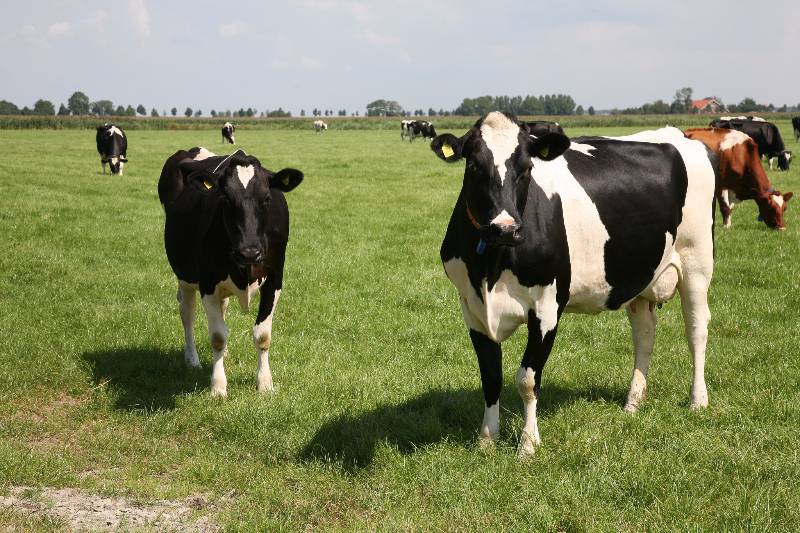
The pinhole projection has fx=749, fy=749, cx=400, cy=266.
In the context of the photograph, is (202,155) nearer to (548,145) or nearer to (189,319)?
(189,319)

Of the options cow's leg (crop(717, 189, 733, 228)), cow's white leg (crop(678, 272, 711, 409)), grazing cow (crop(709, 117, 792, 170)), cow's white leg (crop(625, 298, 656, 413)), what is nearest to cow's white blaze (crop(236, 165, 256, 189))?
cow's white leg (crop(625, 298, 656, 413))

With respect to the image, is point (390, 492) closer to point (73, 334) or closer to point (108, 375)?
point (108, 375)

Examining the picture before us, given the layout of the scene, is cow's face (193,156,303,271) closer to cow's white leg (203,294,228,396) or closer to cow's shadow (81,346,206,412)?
cow's white leg (203,294,228,396)

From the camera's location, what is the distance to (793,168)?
2830 cm

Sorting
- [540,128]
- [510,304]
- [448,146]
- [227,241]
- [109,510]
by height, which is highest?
[540,128]

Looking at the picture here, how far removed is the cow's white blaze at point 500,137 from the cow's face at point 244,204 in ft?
7.21

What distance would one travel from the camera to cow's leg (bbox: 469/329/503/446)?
5547 millimetres

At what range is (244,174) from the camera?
6352 millimetres

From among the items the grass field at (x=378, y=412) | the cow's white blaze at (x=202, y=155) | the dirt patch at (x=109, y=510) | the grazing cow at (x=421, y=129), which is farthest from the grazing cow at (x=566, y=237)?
the grazing cow at (x=421, y=129)

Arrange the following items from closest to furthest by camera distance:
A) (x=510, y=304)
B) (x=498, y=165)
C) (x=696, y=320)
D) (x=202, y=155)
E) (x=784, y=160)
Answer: (x=498, y=165)
(x=510, y=304)
(x=696, y=320)
(x=202, y=155)
(x=784, y=160)

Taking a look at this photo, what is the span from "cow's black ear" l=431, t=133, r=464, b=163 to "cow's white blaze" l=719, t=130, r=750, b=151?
12398 millimetres

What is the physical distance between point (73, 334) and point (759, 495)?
286 inches

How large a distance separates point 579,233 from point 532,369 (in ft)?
3.52

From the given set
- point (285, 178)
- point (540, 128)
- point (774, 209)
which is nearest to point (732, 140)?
point (774, 209)
